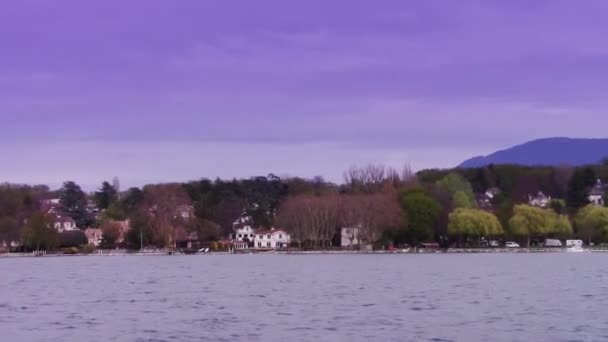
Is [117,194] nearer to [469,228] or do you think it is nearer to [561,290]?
[469,228]

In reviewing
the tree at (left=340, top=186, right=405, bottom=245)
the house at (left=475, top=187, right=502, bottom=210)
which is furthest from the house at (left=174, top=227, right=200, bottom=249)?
the house at (left=475, top=187, right=502, bottom=210)

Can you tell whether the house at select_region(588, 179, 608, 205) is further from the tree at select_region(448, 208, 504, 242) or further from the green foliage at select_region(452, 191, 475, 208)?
the tree at select_region(448, 208, 504, 242)

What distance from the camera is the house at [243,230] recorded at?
155 meters

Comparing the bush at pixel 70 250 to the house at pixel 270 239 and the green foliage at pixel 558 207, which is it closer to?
the house at pixel 270 239

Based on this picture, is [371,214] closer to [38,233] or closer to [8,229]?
[38,233]

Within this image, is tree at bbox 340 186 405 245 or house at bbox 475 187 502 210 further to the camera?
house at bbox 475 187 502 210

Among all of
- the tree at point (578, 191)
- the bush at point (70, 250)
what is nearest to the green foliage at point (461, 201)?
the tree at point (578, 191)

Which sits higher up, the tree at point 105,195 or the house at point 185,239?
the tree at point 105,195

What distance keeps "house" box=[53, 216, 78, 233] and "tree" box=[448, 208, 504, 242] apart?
56964mm

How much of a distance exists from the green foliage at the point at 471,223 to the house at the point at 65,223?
57.0 meters

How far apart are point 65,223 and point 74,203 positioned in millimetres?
Result: 9399

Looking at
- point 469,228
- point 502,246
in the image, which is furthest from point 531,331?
point 502,246

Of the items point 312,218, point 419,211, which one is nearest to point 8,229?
point 312,218

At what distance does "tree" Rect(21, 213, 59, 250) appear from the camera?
12762 cm
